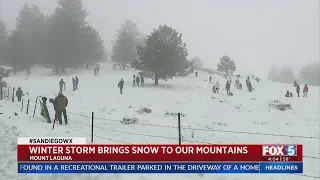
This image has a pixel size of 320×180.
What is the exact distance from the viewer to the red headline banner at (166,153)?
9227 mm

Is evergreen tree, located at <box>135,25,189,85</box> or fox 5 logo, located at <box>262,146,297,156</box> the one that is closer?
fox 5 logo, located at <box>262,146,297,156</box>

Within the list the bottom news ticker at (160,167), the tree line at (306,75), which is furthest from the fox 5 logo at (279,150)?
the tree line at (306,75)

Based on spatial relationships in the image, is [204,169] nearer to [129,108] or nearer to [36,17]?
[129,108]

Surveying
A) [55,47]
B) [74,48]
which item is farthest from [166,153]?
[74,48]

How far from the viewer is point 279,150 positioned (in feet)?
31.0

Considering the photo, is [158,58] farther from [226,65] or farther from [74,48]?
[226,65]

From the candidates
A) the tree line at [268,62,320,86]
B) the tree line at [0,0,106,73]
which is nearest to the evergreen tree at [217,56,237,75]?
the tree line at [0,0,106,73]

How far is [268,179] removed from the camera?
32.8 ft

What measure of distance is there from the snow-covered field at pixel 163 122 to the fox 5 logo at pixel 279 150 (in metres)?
1.14

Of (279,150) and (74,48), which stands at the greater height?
(74,48)

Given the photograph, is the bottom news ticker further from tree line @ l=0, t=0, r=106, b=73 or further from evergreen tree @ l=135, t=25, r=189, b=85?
tree line @ l=0, t=0, r=106, b=73

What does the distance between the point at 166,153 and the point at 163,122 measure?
11.6 m

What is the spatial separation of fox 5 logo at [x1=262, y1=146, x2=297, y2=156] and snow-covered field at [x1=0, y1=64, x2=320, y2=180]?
114 cm

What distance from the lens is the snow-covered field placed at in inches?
497
